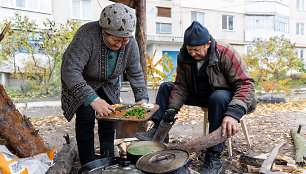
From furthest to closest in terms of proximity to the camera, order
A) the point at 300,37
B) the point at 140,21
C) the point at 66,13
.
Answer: the point at 300,37
the point at 66,13
the point at 140,21

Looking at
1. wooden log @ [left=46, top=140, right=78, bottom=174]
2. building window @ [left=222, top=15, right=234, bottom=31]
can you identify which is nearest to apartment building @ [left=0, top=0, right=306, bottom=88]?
building window @ [left=222, top=15, right=234, bottom=31]

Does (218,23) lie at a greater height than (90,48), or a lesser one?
greater

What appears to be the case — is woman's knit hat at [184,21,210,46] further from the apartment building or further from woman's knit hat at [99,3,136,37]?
the apartment building

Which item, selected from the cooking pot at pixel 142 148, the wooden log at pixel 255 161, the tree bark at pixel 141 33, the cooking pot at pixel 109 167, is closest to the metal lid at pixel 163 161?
the cooking pot at pixel 109 167

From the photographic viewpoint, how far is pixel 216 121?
8.71ft

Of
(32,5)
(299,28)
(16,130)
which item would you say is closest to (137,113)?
(16,130)

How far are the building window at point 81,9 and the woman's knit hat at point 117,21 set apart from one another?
1688 cm

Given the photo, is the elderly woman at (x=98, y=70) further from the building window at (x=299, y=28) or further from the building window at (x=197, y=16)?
the building window at (x=299, y=28)

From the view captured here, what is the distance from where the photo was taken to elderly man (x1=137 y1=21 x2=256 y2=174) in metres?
2.64

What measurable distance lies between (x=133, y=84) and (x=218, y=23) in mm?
22068

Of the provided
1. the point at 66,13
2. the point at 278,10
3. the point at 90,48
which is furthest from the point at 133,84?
the point at 278,10

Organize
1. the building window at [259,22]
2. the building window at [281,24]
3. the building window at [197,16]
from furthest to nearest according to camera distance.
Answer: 1. the building window at [281,24]
2. the building window at [259,22]
3. the building window at [197,16]

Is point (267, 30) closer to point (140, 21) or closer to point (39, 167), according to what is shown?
point (140, 21)

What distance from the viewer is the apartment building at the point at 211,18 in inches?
734
